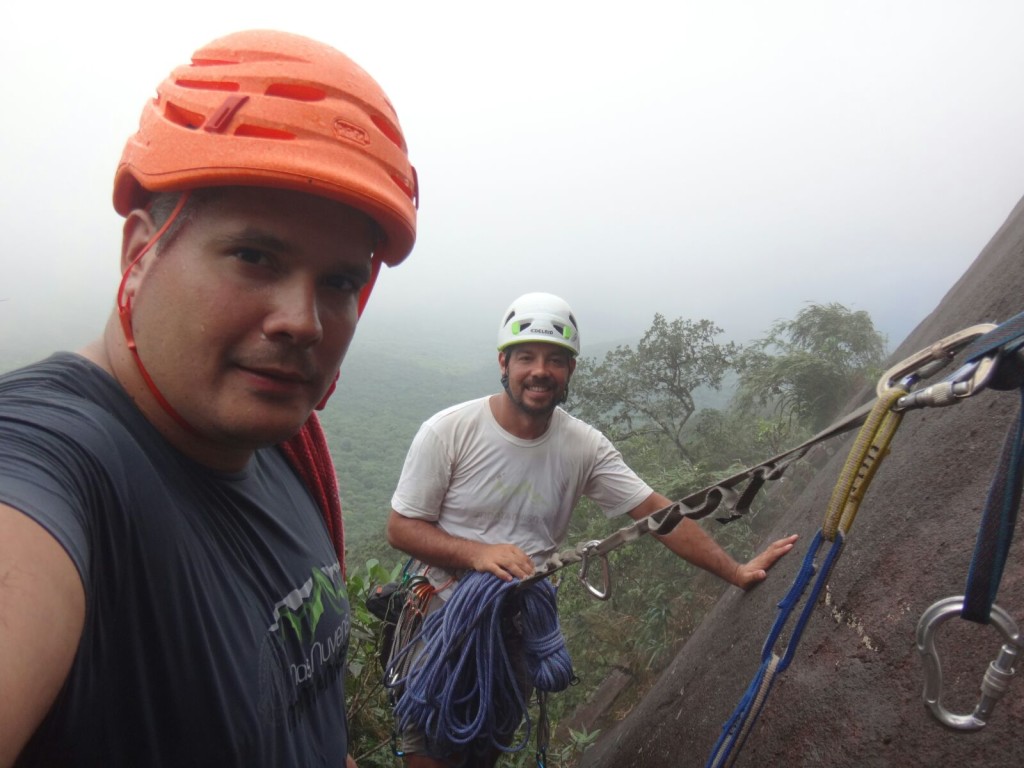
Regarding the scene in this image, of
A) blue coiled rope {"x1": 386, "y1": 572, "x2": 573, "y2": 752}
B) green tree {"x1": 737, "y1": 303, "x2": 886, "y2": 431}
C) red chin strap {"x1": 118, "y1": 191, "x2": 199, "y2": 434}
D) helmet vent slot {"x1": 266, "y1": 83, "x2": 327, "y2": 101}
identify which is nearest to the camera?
red chin strap {"x1": 118, "y1": 191, "x2": 199, "y2": 434}

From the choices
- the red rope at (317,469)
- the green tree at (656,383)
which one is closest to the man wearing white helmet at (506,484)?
the red rope at (317,469)

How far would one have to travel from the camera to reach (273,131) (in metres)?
1.07

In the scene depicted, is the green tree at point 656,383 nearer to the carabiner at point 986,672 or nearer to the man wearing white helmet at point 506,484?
the man wearing white helmet at point 506,484

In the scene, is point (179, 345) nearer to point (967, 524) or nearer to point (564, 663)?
point (967, 524)

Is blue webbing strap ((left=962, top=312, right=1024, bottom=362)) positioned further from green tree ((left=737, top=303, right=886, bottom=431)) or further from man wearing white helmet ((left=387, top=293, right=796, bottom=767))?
green tree ((left=737, top=303, right=886, bottom=431))

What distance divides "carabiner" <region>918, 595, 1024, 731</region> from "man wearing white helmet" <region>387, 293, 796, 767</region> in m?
1.58

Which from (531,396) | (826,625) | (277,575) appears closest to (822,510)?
(826,625)

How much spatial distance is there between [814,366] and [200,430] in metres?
13.3

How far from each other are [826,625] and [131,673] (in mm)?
1510

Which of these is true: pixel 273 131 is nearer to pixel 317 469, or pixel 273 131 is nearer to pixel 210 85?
pixel 210 85

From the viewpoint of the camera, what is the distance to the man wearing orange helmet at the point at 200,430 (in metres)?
0.76

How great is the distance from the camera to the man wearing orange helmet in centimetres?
76

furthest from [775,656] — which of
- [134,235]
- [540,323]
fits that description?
[540,323]

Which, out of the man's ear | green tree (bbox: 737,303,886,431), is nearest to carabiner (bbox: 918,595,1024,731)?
the man's ear
